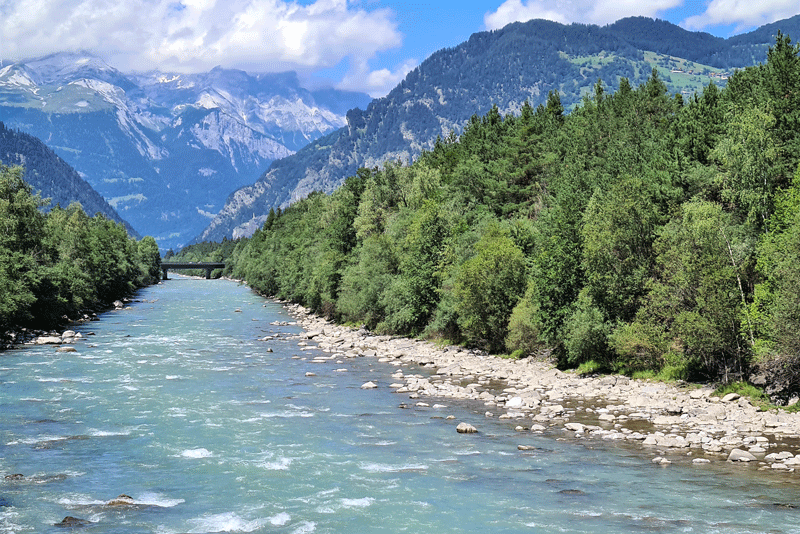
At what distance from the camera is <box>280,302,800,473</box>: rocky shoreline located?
35812mm

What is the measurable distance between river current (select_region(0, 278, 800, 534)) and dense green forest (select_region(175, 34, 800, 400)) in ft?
47.8

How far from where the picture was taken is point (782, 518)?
86.4ft

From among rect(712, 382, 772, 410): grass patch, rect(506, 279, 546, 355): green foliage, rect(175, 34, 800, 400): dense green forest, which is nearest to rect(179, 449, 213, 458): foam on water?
rect(175, 34, 800, 400): dense green forest

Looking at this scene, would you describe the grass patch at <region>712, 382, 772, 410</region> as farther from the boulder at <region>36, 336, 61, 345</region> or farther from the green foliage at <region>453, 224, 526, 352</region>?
the boulder at <region>36, 336, 61, 345</region>

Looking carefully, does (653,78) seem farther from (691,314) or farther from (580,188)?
(691,314)

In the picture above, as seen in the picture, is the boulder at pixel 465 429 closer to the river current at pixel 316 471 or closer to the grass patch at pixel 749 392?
the river current at pixel 316 471

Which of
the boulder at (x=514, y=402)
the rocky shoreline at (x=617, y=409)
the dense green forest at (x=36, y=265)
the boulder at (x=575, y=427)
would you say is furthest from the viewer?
the dense green forest at (x=36, y=265)

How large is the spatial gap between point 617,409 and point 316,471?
21.7 meters

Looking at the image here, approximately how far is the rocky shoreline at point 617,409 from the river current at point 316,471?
188cm

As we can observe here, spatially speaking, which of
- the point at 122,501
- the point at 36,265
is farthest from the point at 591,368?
the point at 36,265

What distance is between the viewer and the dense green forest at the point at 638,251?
45.6 metres

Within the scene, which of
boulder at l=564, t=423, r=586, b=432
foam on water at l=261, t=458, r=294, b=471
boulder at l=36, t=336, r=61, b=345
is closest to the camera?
foam on water at l=261, t=458, r=294, b=471

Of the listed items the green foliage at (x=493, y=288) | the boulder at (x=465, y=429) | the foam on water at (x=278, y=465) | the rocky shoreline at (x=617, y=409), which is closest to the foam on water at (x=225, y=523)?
the foam on water at (x=278, y=465)

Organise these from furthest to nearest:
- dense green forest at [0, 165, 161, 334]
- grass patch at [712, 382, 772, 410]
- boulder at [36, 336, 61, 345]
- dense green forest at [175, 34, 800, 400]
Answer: dense green forest at [0, 165, 161, 334] < boulder at [36, 336, 61, 345] < dense green forest at [175, 34, 800, 400] < grass patch at [712, 382, 772, 410]
